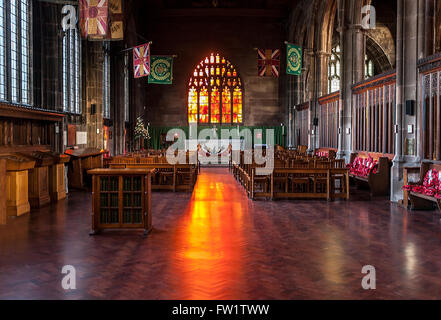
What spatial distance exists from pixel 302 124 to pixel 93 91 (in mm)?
14489

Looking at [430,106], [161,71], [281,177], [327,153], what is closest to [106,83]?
[161,71]

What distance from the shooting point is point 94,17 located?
40.3ft

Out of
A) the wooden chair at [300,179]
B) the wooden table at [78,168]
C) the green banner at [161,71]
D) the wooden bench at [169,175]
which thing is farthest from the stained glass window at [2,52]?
the green banner at [161,71]

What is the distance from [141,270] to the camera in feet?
18.3

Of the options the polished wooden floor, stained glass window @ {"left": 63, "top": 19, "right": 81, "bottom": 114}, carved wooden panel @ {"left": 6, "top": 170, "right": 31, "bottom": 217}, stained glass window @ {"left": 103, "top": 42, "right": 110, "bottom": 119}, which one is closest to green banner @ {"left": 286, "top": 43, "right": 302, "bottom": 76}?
stained glass window @ {"left": 103, "top": 42, "right": 110, "bottom": 119}

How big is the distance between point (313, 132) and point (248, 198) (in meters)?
13.3

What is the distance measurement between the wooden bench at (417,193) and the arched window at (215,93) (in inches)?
904

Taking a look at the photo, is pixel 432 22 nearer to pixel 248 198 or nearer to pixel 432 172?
pixel 432 172

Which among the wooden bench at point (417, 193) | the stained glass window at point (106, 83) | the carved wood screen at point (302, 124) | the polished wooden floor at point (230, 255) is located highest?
the stained glass window at point (106, 83)

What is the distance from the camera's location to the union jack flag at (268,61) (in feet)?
77.7

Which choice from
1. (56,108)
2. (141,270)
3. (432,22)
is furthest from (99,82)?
(141,270)

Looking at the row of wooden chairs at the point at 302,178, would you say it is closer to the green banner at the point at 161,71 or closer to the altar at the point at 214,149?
the green banner at the point at 161,71

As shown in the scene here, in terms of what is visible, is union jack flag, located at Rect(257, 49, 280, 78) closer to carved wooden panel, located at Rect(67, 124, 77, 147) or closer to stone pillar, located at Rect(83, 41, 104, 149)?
stone pillar, located at Rect(83, 41, 104, 149)

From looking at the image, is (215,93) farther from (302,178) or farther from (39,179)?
(39,179)
